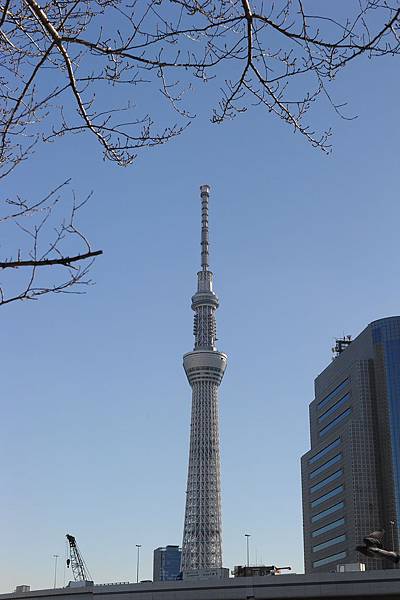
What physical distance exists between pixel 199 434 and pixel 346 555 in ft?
283

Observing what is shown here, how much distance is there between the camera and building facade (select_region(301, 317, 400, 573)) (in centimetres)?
11538

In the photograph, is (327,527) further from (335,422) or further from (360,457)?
(335,422)

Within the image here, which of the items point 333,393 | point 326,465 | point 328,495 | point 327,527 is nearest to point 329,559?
point 327,527

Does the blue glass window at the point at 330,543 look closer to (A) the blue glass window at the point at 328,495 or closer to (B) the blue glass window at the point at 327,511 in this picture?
(B) the blue glass window at the point at 327,511

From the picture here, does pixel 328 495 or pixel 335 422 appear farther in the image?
pixel 335 422

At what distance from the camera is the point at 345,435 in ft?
403

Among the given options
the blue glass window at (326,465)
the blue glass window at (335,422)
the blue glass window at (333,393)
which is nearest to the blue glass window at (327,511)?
the blue glass window at (326,465)

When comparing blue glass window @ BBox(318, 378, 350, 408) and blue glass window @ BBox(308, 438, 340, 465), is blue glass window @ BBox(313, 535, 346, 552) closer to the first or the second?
blue glass window @ BBox(308, 438, 340, 465)

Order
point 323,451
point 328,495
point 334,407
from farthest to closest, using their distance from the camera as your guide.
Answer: point 334,407 → point 323,451 → point 328,495

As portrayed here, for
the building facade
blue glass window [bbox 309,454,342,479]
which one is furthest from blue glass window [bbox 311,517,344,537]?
A: blue glass window [bbox 309,454,342,479]

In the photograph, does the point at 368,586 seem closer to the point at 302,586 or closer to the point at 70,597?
the point at 302,586

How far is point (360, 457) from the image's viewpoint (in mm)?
118812

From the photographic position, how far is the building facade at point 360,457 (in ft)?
379

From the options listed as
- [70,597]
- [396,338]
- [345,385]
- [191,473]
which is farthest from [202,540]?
[70,597]
